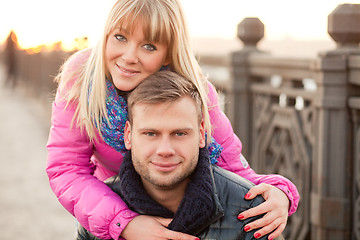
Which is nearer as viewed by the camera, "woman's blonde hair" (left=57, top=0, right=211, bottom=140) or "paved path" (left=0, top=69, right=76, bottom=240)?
"woman's blonde hair" (left=57, top=0, right=211, bottom=140)

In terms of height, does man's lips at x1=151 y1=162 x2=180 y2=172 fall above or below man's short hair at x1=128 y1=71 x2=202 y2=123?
below

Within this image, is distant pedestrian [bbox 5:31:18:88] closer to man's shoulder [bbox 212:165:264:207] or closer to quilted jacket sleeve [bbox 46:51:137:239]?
quilted jacket sleeve [bbox 46:51:137:239]

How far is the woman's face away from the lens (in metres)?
2.80

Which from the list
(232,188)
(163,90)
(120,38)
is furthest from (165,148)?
(120,38)

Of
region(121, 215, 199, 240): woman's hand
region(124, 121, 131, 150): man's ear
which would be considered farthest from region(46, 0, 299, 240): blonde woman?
region(124, 121, 131, 150): man's ear

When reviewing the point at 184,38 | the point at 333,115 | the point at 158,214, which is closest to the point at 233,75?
the point at 333,115

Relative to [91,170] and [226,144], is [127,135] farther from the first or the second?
[226,144]

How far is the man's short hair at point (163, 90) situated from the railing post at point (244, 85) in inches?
117

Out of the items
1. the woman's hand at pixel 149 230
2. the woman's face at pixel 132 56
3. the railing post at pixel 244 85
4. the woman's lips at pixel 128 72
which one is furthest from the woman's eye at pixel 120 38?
the railing post at pixel 244 85

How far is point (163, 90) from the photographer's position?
2.53 metres

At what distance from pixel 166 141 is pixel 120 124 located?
408 millimetres

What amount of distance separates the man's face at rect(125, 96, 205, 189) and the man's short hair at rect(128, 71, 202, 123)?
0.08 feet

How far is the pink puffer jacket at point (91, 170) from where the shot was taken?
9.01ft

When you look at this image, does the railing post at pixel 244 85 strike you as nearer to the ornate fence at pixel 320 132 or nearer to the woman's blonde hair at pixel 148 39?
the ornate fence at pixel 320 132
